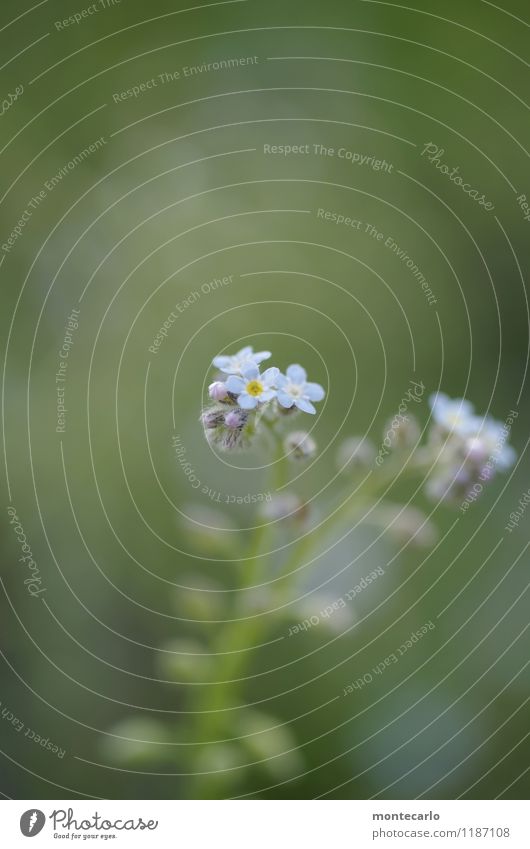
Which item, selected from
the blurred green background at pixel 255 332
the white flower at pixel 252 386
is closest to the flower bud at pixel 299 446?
the white flower at pixel 252 386

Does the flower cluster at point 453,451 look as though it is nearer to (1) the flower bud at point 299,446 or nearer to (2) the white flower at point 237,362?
(1) the flower bud at point 299,446
